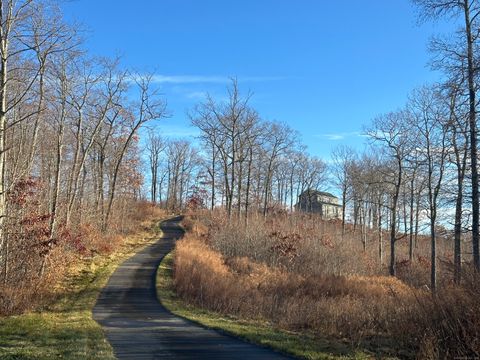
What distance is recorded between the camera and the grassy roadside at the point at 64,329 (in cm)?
932

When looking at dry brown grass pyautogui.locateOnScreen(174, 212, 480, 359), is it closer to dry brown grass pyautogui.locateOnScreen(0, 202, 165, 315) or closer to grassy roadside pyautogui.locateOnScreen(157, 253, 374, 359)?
grassy roadside pyautogui.locateOnScreen(157, 253, 374, 359)

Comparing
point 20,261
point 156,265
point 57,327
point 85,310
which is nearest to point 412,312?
point 57,327

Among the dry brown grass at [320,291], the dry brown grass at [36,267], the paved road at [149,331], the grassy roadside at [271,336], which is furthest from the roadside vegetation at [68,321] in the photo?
the dry brown grass at [320,291]

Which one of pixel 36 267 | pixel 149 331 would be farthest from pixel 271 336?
pixel 36 267

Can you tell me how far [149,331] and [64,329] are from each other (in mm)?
2338

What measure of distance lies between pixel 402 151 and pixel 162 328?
101 feet

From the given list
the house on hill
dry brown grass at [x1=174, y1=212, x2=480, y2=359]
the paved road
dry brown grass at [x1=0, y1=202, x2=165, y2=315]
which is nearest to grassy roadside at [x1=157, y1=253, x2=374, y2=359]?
the paved road

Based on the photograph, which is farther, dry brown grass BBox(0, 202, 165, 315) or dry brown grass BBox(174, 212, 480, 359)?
dry brown grass BBox(0, 202, 165, 315)

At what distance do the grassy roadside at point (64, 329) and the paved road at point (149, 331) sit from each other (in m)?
0.40

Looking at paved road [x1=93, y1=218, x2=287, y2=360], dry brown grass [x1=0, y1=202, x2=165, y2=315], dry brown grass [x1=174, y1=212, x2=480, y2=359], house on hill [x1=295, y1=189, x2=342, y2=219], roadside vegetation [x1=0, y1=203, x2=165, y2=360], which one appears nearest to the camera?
dry brown grass [x1=174, y1=212, x2=480, y2=359]

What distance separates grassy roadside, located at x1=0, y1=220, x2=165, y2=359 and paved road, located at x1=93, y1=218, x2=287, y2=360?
0.40 m

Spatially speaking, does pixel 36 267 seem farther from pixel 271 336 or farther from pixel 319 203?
pixel 319 203

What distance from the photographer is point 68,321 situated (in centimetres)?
1426

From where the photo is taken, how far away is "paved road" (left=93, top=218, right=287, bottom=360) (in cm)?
963
